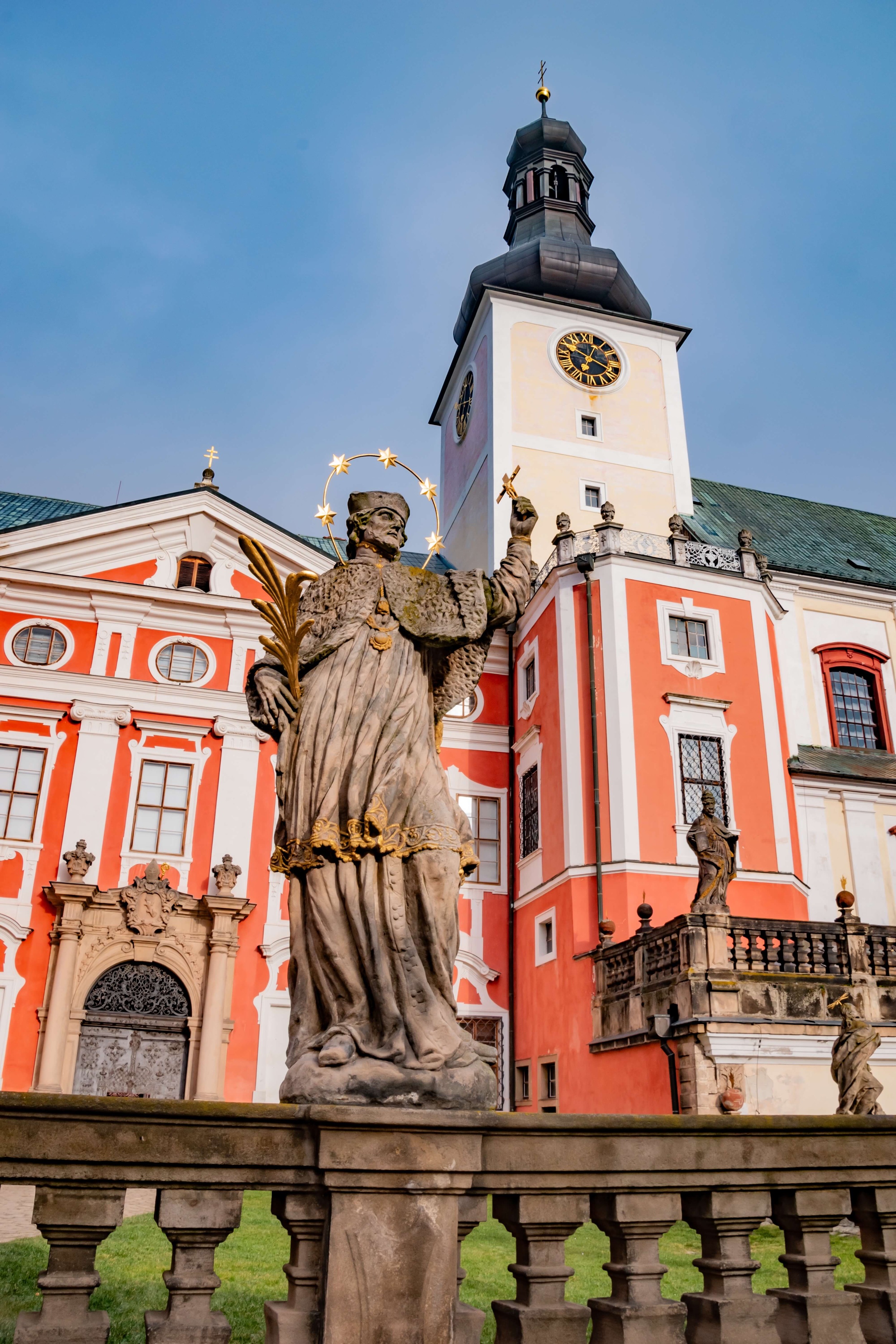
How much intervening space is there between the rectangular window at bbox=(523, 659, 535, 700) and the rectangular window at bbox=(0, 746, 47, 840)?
32.6 feet

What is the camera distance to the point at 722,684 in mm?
A: 20922

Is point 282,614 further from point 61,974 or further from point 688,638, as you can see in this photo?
point 688,638

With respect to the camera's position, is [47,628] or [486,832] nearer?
[47,628]

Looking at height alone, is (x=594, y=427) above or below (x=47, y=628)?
above

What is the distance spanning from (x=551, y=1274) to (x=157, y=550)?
68.7 ft

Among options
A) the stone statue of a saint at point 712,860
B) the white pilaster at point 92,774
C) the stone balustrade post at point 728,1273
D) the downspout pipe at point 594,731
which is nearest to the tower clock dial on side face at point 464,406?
the downspout pipe at point 594,731

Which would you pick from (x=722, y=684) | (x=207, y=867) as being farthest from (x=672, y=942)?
(x=207, y=867)

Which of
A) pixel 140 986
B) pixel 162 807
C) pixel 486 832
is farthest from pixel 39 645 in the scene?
pixel 486 832

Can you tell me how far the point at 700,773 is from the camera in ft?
65.8

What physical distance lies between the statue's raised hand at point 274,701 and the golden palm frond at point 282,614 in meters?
0.03

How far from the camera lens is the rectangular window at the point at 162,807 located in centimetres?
1997

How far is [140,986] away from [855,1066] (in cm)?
1263

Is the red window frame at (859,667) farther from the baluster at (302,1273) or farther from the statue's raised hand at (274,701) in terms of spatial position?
the baluster at (302,1273)

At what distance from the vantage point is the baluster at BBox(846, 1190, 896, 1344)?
10.7ft
